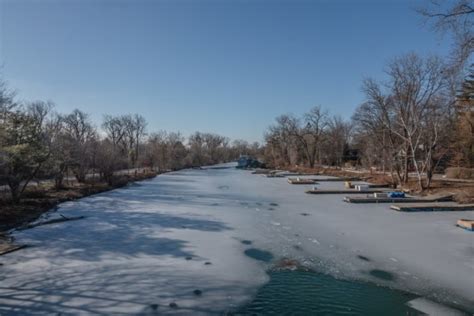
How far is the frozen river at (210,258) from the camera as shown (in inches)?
190

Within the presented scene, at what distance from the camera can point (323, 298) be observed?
16.1 feet

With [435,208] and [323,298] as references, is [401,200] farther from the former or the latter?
[323,298]

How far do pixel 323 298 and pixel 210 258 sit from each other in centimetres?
258

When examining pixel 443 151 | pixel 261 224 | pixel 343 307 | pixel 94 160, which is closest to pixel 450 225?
pixel 261 224

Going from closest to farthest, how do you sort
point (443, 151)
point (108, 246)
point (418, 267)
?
point (418, 267), point (108, 246), point (443, 151)

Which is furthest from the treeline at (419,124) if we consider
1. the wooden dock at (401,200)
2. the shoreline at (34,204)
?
the shoreline at (34,204)

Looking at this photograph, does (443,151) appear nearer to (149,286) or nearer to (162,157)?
(149,286)

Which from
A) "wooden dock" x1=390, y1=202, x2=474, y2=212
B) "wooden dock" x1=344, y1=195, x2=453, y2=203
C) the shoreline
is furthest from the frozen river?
"wooden dock" x1=344, y1=195, x2=453, y2=203

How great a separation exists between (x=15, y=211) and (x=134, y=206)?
13.6 ft

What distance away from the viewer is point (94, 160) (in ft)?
72.5

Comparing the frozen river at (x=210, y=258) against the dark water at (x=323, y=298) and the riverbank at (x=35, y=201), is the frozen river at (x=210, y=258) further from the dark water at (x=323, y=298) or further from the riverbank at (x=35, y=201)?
the riverbank at (x=35, y=201)

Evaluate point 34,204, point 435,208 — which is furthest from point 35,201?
point 435,208

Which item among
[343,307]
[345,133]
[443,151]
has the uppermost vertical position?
[345,133]

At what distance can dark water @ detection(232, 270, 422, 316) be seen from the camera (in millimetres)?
4512
